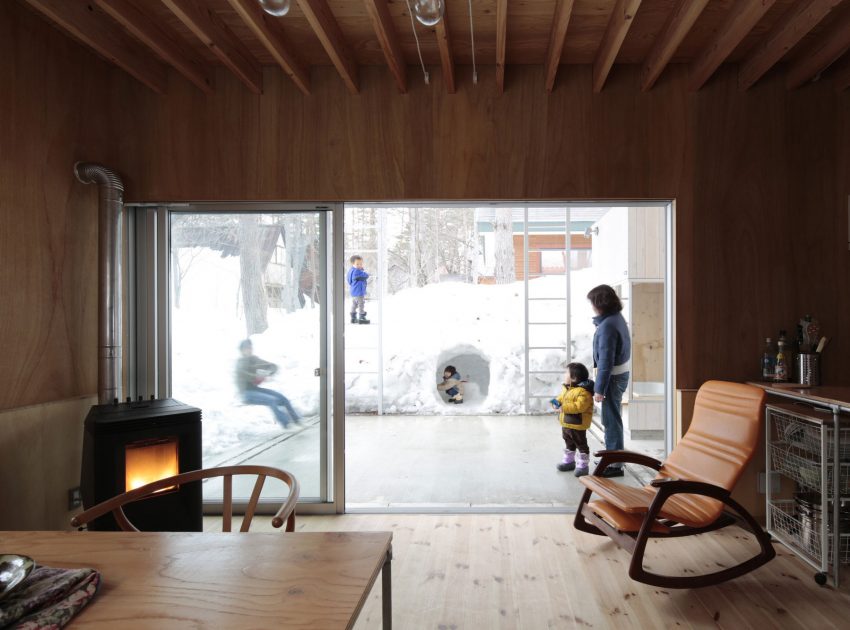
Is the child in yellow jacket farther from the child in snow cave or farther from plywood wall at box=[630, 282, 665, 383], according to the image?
the child in snow cave

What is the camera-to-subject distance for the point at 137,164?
318 cm

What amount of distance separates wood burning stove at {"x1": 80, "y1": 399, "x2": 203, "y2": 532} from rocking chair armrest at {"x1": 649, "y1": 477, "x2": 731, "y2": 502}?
2262 millimetres

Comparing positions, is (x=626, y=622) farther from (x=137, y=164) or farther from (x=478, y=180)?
(x=137, y=164)

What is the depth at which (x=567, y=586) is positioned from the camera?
7.50ft

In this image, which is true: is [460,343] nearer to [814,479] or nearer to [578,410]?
[578,410]

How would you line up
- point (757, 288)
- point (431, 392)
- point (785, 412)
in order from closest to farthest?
point (785, 412)
point (757, 288)
point (431, 392)

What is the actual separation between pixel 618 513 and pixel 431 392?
460 cm

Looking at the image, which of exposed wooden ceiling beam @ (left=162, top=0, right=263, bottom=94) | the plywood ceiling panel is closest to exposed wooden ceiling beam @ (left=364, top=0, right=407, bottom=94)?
the plywood ceiling panel

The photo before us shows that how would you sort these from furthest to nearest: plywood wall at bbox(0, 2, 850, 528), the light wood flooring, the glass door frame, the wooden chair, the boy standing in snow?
the boy standing in snow, the glass door frame, plywood wall at bbox(0, 2, 850, 528), the light wood flooring, the wooden chair

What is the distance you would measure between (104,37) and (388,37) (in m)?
1.50

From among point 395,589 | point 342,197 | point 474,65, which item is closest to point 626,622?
point 395,589

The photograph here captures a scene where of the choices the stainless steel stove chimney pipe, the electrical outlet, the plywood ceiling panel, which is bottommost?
the electrical outlet

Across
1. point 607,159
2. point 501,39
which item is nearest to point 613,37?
point 501,39

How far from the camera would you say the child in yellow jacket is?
12.9ft
